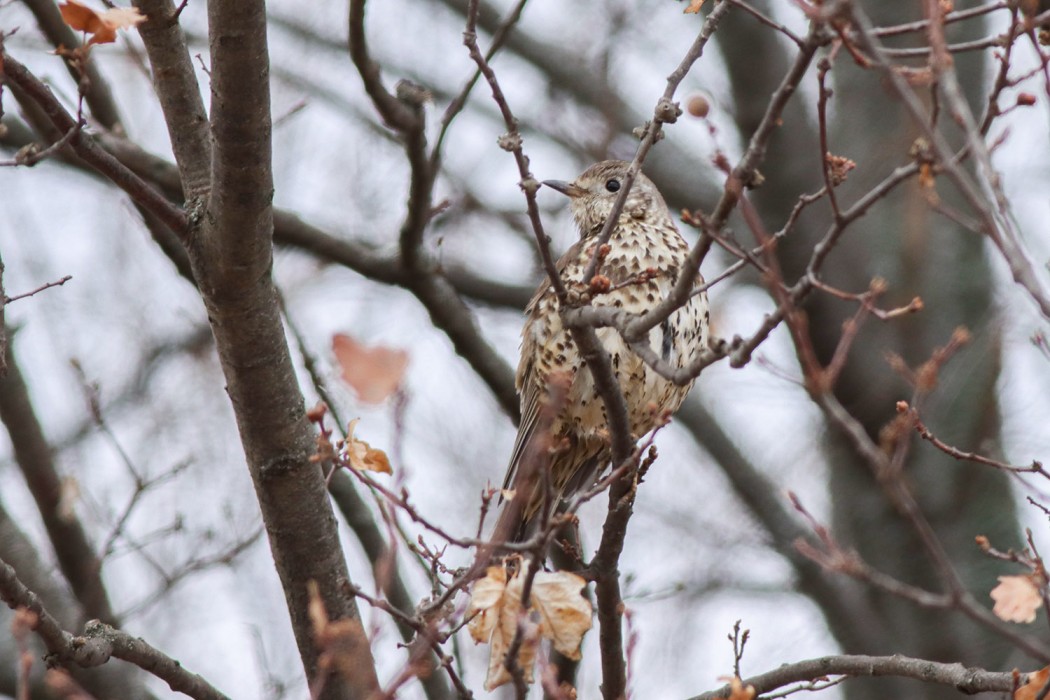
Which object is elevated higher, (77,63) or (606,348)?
(606,348)

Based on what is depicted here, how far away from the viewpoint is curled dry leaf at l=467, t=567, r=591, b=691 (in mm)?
3279

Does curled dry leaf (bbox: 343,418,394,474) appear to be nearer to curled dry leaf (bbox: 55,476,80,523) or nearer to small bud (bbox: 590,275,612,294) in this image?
small bud (bbox: 590,275,612,294)

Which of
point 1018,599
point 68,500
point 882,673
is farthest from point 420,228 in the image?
point 1018,599

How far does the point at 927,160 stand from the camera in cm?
253

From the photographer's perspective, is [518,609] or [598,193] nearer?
[518,609]

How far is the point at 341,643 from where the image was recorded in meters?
3.43

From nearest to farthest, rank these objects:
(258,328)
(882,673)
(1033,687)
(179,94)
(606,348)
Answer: (1033,687) → (882,673) → (258,328) → (179,94) → (606,348)

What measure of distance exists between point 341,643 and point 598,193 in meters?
3.70

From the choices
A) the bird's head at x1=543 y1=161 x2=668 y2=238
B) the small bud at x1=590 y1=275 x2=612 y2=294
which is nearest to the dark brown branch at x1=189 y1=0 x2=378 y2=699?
the small bud at x1=590 y1=275 x2=612 y2=294

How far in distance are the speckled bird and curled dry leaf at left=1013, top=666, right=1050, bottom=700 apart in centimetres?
217

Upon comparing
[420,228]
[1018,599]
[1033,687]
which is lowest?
[1033,687]

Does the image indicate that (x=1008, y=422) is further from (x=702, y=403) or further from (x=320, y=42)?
(x=320, y=42)

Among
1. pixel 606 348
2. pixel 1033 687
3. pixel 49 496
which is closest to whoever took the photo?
pixel 1033 687

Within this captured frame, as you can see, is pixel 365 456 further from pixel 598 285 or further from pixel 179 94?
pixel 179 94
